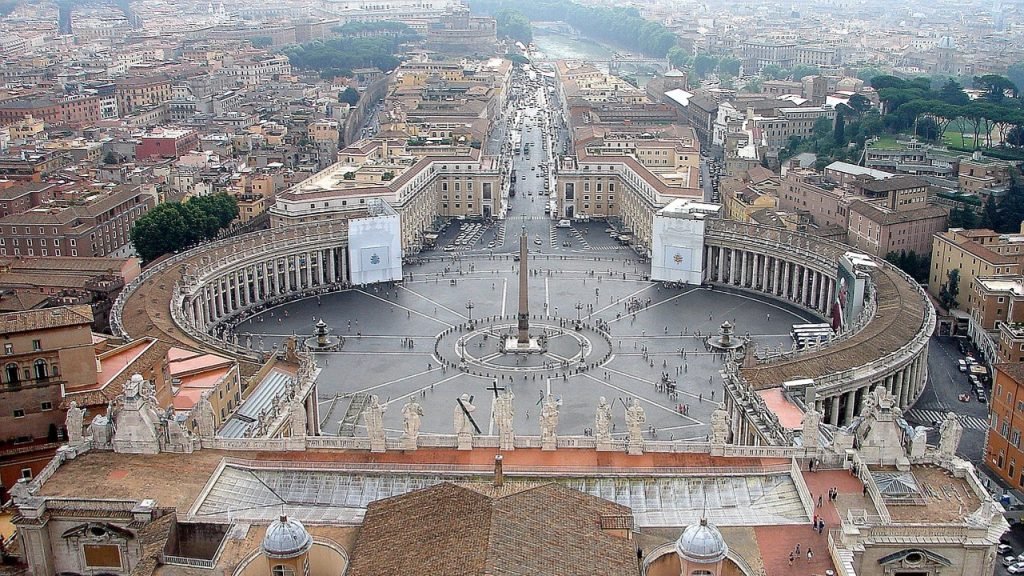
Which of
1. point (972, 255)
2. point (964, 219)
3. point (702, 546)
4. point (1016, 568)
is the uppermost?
point (702, 546)

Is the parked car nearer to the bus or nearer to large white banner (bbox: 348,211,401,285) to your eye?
the bus

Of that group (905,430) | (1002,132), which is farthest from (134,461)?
(1002,132)

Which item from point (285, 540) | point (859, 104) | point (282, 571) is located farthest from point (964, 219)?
point (285, 540)

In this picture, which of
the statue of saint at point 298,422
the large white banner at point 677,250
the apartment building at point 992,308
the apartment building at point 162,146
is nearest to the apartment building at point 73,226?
the apartment building at point 162,146

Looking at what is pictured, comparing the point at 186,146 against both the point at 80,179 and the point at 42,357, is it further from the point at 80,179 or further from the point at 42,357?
the point at 42,357

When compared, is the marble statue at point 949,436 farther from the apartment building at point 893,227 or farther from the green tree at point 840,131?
the green tree at point 840,131

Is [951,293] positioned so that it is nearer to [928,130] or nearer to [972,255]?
[972,255]
